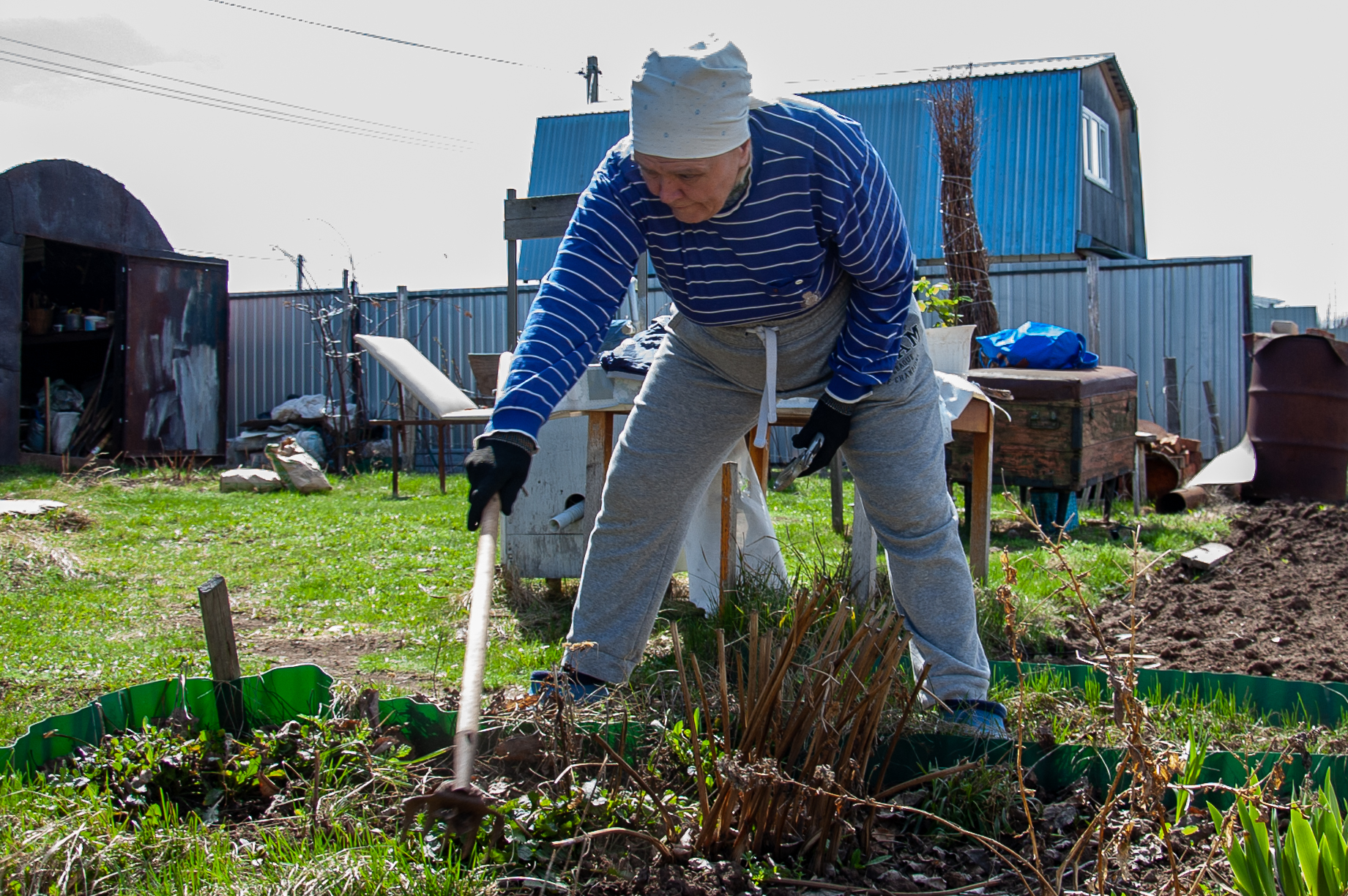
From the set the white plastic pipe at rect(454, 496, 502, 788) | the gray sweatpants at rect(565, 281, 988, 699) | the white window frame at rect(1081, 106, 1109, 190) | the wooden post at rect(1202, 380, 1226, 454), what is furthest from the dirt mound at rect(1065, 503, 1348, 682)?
the white window frame at rect(1081, 106, 1109, 190)

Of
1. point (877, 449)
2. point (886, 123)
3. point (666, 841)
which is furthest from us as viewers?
point (886, 123)

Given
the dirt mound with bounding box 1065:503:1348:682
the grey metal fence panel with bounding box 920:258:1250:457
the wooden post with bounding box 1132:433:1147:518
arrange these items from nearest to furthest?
the dirt mound with bounding box 1065:503:1348:682
the wooden post with bounding box 1132:433:1147:518
the grey metal fence panel with bounding box 920:258:1250:457

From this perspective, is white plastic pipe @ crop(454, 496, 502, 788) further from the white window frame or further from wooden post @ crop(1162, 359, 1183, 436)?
the white window frame

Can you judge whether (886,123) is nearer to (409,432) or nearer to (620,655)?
(409,432)

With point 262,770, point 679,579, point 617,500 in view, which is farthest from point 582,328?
point 679,579

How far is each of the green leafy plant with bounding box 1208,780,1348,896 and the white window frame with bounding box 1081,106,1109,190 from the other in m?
14.4

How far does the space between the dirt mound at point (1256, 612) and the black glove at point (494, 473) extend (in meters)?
2.23

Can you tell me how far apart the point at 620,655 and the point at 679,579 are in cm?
217

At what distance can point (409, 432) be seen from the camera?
1245 centimetres

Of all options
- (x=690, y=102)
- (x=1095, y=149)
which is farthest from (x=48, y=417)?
(x=1095, y=149)

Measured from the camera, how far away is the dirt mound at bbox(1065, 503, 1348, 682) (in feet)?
11.0

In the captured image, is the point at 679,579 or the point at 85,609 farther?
the point at 679,579

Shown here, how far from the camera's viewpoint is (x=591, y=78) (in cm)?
2341

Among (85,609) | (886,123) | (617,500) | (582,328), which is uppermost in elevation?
(886,123)
